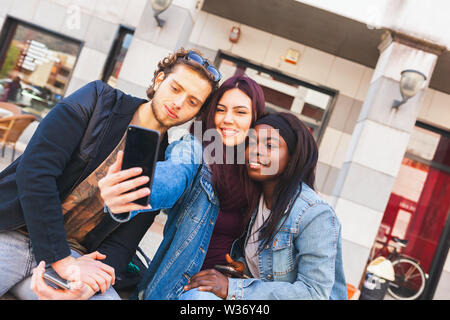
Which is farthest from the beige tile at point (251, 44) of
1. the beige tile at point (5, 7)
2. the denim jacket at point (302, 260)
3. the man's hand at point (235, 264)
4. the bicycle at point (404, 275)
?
the man's hand at point (235, 264)

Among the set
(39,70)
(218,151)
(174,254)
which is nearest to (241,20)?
(39,70)

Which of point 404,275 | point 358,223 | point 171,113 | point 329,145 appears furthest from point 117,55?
point 404,275

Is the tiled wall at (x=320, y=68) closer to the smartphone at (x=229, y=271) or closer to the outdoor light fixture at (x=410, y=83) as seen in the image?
the outdoor light fixture at (x=410, y=83)

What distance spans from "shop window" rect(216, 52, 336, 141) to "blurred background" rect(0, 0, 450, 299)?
2cm

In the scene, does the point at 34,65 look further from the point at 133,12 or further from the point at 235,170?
the point at 235,170

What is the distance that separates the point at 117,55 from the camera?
750 centimetres

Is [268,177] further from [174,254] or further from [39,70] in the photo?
[39,70]

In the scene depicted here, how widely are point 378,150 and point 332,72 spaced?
7.52 ft

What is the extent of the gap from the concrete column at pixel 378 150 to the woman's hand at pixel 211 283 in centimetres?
433

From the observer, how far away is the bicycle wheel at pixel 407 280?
6.84 meters

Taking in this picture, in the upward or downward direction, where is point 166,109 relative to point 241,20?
downward

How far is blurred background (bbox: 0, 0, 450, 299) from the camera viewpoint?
17.8ft

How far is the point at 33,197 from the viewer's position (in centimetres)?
132

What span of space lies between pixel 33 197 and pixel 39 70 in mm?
7751
